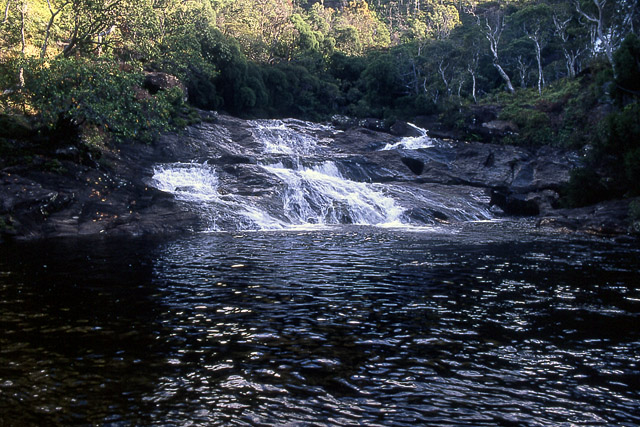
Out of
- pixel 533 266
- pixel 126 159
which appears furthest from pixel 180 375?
pixel 126 159

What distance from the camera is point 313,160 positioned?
36.3m

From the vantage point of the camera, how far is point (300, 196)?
29609mm

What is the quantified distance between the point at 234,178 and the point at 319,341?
23468 mm

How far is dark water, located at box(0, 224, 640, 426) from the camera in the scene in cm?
609

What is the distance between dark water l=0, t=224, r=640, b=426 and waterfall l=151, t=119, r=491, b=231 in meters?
10.9

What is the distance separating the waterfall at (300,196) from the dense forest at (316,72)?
14.9 ft

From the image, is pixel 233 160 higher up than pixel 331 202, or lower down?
higher up

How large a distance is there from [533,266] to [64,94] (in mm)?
21580

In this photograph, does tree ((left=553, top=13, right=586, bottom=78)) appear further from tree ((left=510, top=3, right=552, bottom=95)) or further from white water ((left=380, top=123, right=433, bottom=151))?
white water ((left=380, top=123, right=433, bottom=151))

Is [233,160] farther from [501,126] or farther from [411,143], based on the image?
[501,126]

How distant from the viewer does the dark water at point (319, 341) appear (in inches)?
240

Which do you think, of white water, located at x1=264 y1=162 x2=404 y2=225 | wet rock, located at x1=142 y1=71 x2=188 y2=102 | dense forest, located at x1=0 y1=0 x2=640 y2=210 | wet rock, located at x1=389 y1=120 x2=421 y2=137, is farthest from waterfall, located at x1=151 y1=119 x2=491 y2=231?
wet rock, located at x1=389 y1=120 x2=421 y2=137

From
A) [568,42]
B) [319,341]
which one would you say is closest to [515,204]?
[319,341]

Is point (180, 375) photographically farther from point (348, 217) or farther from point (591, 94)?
point (591, 94)
